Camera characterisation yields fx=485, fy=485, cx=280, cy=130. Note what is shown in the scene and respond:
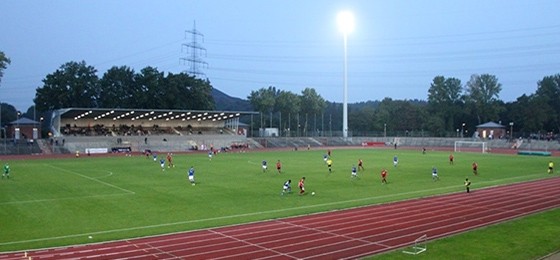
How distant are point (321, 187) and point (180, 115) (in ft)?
190

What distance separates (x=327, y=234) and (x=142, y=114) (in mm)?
67933

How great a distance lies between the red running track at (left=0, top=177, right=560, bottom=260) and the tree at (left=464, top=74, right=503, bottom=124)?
9175cm

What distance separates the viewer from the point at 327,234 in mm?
19109

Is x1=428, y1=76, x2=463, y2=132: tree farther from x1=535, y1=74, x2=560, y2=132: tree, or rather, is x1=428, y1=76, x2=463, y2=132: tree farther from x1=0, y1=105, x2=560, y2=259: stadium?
x1=0, y1=105, x2=560, y2=259: stadium

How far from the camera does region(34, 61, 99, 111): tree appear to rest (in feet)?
301

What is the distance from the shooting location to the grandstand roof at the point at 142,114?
74.8m

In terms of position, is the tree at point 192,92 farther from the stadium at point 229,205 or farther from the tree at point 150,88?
the stadium at point 229,205

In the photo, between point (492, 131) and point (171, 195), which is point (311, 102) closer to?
point (492, 131)

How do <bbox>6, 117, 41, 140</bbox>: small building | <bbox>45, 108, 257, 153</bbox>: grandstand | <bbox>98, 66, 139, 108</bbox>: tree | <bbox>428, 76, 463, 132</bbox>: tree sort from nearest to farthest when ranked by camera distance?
<bbox>45, 108, 257, 153</bbox>: grandstand, <bbox>6, 117, 41, 140</bbox>: small building, <bbox>98, 66, 139, 108</bbox>: tree, <bbox>428, 76, 463, 132</bbox>: tree

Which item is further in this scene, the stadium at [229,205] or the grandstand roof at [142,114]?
the grandstand roof at [142,114]

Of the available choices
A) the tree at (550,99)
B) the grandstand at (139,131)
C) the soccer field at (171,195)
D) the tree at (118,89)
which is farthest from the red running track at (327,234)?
the tree at (550,99)

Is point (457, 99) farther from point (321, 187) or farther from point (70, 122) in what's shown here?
point (321, 187)

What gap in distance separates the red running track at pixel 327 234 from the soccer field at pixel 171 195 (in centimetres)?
139

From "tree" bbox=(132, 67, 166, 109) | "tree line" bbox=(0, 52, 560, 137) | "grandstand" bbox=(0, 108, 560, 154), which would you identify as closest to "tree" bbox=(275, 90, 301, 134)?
"tree line" bbox=(0, 52, 560, 137)
